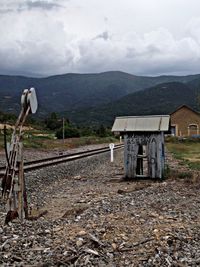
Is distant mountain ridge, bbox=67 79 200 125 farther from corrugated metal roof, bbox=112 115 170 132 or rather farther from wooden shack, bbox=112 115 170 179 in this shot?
wooden shack, bbox=112 115 170 179

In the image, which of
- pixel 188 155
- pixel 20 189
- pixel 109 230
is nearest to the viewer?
pixel 109 230

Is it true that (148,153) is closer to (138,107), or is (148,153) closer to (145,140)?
(145,140)

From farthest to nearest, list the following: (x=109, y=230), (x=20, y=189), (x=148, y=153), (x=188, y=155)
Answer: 1. (x=188, y=155)
2. (x=148, y=153)
3. (x=20, y=189)
4. (x=109, y=230)

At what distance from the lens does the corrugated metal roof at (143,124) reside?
1564cm

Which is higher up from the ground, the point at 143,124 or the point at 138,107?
the point at 138,107

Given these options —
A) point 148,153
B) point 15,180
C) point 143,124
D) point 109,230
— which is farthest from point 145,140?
point 109,230

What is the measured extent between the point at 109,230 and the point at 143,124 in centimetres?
860

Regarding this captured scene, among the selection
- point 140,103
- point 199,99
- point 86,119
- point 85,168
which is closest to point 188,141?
point 199,99

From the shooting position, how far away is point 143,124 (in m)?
15.9

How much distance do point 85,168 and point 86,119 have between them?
148 metres

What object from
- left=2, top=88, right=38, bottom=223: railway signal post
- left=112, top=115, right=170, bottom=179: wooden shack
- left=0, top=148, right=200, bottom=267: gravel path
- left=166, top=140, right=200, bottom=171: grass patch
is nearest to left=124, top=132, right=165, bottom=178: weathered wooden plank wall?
left=112, top=115, right=170, bottom=179: wooden shack

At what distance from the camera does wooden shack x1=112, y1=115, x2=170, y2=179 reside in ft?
51.3

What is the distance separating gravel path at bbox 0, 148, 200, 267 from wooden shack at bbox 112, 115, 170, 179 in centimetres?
252

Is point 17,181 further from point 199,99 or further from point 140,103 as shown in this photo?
point 140,103
